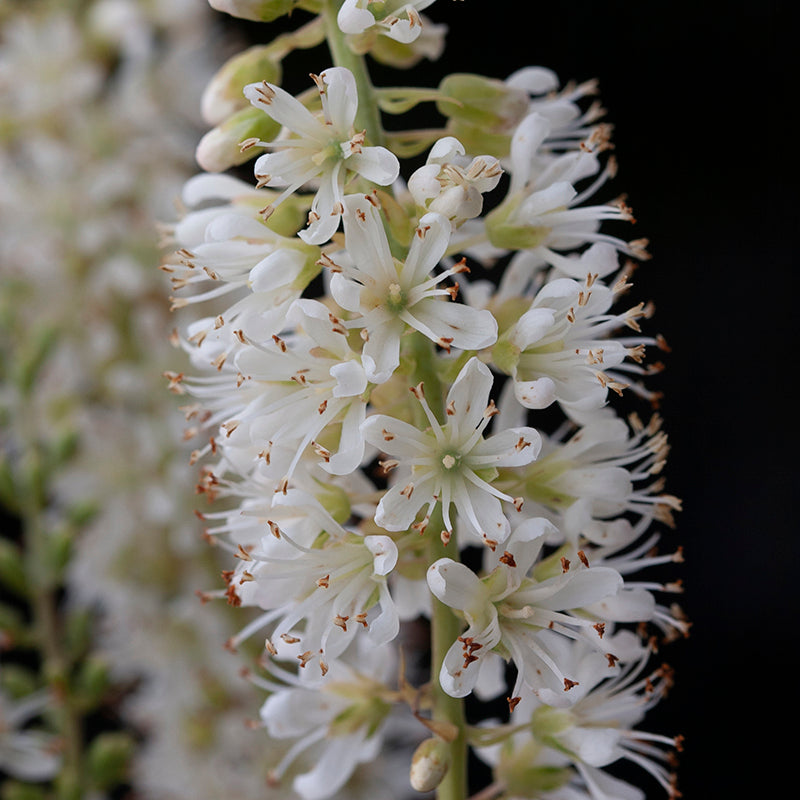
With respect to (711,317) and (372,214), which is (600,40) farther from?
(372,214)

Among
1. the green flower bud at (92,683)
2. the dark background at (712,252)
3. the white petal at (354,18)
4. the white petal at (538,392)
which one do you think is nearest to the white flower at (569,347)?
the white petal at (538,392)

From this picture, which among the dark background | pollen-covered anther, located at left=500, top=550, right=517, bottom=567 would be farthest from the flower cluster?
the dark background

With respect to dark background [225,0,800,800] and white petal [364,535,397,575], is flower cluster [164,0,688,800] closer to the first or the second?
white petal [364,535,397,575]

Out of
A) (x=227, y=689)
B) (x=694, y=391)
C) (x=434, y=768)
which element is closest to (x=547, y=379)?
(x=434, y=768)

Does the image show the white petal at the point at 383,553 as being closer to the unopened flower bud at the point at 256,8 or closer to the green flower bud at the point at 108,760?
the unopened flower bud at the point at 256,8

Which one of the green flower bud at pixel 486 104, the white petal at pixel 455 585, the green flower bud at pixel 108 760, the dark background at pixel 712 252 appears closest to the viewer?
the white petal at pixel 455 585

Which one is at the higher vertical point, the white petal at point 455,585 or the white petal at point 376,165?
the white petal at point 376,165
